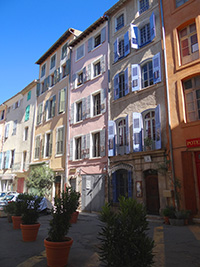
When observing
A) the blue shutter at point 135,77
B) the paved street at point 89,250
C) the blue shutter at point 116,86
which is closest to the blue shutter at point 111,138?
the blue shutter at point 116,86

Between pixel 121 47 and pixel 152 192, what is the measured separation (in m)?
9.45

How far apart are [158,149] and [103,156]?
429cm

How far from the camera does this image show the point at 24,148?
24.3 metres

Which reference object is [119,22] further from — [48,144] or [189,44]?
[48,144]

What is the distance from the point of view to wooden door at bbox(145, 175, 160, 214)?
11.2 metres

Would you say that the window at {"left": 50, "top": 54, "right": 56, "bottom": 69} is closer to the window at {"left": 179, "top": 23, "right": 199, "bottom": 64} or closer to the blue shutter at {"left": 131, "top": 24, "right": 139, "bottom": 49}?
the blue shutter at {"left": 131, "top": 24, "right": 139, "bottom": 49}

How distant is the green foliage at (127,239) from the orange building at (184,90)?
7.12 m

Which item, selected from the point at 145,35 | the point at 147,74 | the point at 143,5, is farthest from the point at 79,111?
the point at 143,5

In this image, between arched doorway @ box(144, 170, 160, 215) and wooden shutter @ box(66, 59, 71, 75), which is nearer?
arched doorway @ box(144, 170, 160, 215)

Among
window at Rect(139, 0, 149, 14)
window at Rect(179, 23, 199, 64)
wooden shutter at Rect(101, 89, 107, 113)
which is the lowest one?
wooden shutter at Rect(101, 89, 107, 113)

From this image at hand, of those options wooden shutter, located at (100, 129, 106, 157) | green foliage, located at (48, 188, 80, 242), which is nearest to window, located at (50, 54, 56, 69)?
wooden shutter, located at (100, 129, 106, 157)

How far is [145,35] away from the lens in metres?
13.7

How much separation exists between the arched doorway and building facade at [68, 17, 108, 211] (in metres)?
3.10

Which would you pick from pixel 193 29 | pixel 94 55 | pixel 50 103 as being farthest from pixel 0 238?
pixel 50 103
